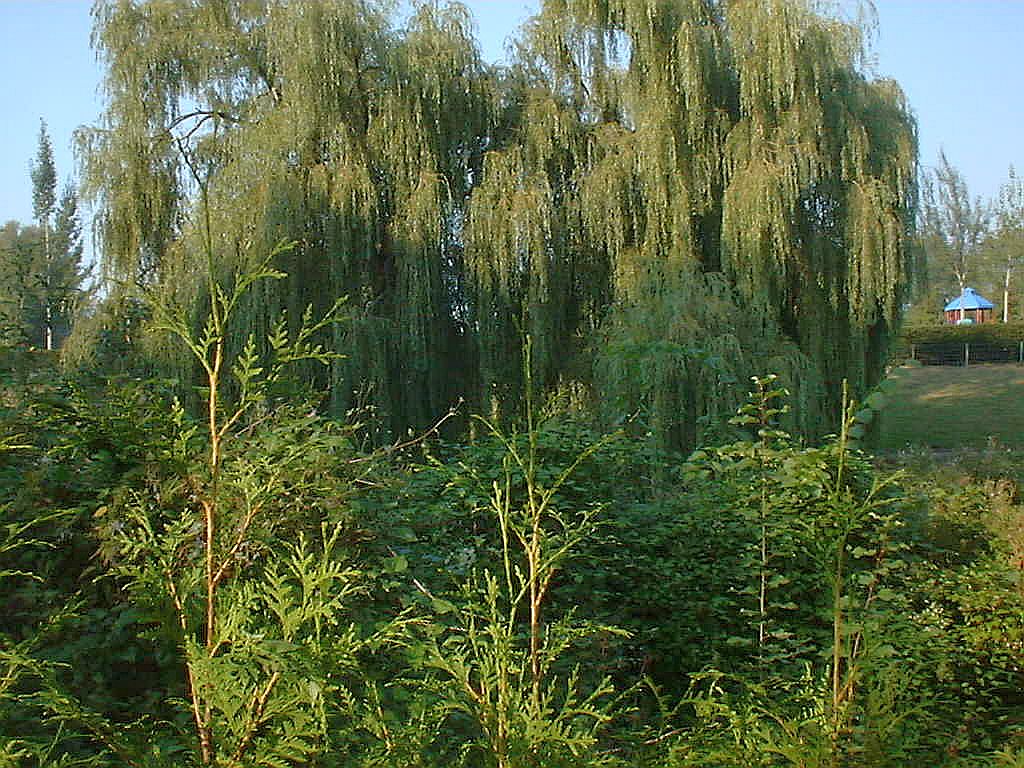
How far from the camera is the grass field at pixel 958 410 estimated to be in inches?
743

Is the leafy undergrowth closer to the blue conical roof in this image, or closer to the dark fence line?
the dark fence line

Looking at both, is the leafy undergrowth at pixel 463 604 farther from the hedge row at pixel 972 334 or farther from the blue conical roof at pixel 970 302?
the blue conical roof at pixel 970 302

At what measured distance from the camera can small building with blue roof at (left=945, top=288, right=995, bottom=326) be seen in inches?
1692

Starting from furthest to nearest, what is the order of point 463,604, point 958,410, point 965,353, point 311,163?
point 965,353
point 958,410
point 311,163
point 463,604

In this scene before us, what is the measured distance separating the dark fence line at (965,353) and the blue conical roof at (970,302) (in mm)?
12568

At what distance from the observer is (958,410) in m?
23.1

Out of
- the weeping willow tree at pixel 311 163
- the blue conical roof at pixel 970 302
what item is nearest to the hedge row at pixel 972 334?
the blue conical roof at pixel 970 302

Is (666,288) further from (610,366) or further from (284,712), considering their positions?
(284,712)

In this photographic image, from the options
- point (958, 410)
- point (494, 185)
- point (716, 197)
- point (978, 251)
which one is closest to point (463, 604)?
point (494, 185)

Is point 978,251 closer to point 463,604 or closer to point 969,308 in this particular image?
point 969,308

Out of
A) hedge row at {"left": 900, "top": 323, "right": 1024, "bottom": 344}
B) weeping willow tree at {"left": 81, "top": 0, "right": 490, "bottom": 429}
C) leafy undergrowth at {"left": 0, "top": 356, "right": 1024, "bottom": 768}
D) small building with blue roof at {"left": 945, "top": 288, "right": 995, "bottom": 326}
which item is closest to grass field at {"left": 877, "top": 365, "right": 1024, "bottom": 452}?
hedge row at {"left": 900, "top": 323, "right": 1024, "bottom": 344}

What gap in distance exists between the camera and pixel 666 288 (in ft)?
31.7

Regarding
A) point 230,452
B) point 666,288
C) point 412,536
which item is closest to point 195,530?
point 230,452

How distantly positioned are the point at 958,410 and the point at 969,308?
22360mm
